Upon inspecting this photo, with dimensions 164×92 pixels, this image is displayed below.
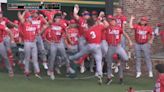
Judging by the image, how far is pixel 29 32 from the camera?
15.8 m

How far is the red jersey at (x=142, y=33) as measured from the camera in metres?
16.6

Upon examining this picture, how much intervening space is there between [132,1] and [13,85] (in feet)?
19.4

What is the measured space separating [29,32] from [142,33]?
12.3ft

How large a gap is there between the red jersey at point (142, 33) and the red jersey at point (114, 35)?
1.26 m

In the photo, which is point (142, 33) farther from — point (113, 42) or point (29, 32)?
point (29, 32)

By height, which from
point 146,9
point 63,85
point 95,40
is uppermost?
point 146,9

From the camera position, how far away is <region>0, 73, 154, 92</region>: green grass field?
14.3 m

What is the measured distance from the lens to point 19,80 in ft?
51.4

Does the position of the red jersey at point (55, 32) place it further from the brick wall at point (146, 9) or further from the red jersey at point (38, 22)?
the brick wall at point (146, 9)

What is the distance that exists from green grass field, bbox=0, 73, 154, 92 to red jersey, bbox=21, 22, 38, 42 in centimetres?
131

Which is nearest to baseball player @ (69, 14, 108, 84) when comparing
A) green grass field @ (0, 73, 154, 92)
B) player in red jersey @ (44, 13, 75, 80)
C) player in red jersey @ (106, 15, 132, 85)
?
player in red jersey @ (106, 15, 132, 85)

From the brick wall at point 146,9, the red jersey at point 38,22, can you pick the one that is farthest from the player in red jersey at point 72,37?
the brick wall at point 146,9

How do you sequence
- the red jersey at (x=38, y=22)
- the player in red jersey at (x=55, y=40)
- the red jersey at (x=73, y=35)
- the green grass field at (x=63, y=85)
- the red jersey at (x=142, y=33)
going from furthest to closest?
the red jersey at (x=73, y=35) < the red jersey at (x=142, y=33) < the red jersey at (x=38, y=22) < the player in red jersey at (x=55, y=40) < the green grass field at (x=63, y=85)

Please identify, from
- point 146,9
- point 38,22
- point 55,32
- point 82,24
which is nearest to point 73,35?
point 82,24
